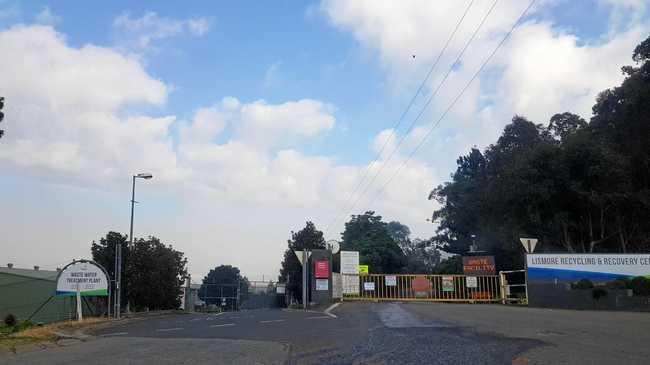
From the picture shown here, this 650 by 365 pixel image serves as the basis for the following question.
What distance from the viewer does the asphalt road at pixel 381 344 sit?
892 centimetres

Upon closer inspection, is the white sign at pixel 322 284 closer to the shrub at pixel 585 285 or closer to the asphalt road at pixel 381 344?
the shrub at pixel 585 285

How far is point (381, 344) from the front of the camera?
10.4 metres

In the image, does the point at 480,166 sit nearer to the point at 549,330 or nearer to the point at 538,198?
the point at 538,198

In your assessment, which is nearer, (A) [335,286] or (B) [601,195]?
(A) [335,286]

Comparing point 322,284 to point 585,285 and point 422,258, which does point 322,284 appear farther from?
point 422,258

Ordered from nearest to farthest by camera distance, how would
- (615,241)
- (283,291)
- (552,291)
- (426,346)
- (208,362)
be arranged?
(208,362)
(426,346)
(552,291)
(615,241)
(283,291)

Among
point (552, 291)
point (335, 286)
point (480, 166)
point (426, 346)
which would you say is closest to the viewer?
point (426, 346)

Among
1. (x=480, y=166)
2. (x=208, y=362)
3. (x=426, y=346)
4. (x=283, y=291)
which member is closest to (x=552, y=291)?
(x=426, y=346)

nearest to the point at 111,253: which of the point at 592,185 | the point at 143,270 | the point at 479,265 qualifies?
the point at 143,270

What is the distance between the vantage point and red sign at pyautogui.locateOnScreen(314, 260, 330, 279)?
28.2 m

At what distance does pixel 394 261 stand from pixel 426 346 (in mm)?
57601

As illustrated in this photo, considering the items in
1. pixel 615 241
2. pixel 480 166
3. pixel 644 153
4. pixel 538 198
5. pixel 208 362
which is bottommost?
pixel 208 362

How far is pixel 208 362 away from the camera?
9031 millimetres

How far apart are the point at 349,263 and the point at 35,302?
15.7 meters
